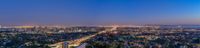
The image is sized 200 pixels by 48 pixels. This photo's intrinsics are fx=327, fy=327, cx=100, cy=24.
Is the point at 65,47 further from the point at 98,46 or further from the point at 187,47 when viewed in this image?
the point at 187,47

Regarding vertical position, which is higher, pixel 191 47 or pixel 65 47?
pixel 65 47

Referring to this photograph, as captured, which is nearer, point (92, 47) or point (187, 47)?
A: point (92, 47)

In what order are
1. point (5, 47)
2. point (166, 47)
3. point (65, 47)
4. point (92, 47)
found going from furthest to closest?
1. point (166, 47)
2. point (5, 47)
3. point (92, 47)
4. point (65, 47)

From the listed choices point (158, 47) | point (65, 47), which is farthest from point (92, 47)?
point (158, 47)

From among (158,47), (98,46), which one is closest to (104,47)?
(98,46)

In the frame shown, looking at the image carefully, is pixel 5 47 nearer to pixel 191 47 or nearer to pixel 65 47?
pixel 191 47

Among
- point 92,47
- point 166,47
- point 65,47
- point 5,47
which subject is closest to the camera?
point 65,47

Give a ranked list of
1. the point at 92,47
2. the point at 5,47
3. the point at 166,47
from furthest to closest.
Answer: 1. the point at 166,47
2. the point at 5,47
3. the point at 92,47

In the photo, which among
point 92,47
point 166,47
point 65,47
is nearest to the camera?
point 65,47

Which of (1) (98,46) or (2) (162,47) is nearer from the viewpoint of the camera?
(1) (98,46)
